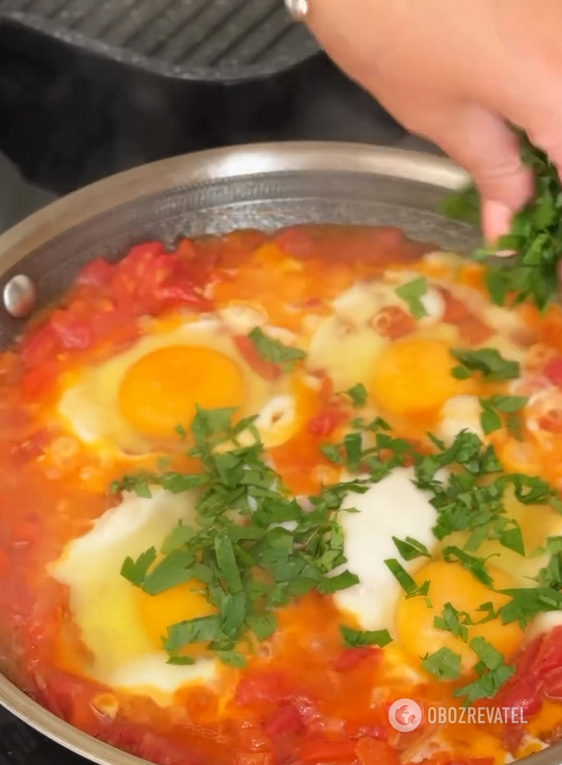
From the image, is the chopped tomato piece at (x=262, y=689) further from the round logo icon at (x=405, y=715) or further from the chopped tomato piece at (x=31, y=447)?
the chopped tomato piece at (x=31, y=447)

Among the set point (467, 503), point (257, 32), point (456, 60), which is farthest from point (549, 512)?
point (257, 32)

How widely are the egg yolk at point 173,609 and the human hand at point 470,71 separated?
0.91m

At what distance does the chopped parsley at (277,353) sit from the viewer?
2.25 m

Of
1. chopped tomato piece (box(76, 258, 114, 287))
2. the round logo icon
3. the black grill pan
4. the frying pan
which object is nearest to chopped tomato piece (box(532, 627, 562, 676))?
the round logo icon

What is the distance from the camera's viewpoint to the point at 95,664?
1.77 metres

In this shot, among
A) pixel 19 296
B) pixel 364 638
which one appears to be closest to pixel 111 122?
pixel 19 296

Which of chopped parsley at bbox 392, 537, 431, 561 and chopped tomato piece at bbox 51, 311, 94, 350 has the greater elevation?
chopped tomato piece at bbox 51, 311, 94, 350

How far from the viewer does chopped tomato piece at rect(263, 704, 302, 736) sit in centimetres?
169

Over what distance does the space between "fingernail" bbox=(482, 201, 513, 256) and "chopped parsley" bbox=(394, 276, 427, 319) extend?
0.60 m

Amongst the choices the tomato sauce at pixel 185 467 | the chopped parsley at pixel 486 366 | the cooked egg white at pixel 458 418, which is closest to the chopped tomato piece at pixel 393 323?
the tomato sauce at pixel 185 467

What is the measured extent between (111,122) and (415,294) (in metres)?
1.02

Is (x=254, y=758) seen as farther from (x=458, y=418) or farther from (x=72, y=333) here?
(x=72, y=333)

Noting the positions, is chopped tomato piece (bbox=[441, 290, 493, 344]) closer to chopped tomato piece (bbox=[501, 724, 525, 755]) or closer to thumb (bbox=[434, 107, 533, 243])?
thumb (bbox=[434, 107, 533, 243])

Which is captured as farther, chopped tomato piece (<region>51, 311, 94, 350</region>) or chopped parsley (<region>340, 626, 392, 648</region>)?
chopped tomato piece (<region>51, 311, 94, 350</region>)
